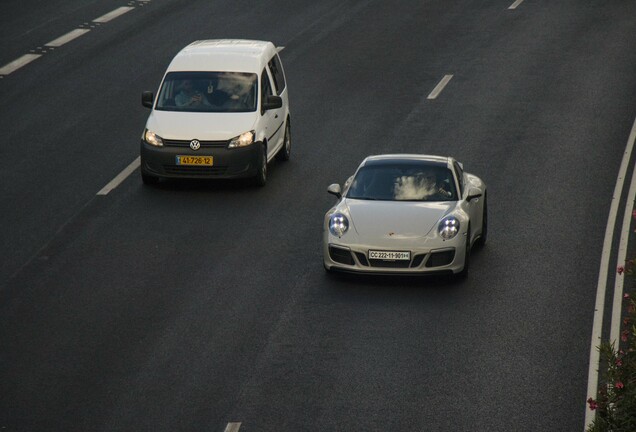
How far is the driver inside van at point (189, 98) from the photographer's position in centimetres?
2133

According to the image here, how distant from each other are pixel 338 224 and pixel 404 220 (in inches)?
31.9

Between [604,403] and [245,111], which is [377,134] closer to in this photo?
[245,111]

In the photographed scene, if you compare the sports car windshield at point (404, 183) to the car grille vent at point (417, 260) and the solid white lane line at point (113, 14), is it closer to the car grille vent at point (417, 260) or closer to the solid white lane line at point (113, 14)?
the car grille vent at point (417, 260)

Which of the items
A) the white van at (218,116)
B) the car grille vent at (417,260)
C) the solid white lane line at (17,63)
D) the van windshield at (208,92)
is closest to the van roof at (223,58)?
the white van at (218,116)

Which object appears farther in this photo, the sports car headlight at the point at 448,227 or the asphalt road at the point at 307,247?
the sports car headlight at the point at 448,227

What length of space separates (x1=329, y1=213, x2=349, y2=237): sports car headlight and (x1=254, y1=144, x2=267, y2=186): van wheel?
15.1ft

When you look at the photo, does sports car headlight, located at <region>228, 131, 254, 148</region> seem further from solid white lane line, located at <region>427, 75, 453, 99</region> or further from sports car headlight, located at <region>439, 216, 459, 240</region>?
solid white lane line, located at <region>427, 75, 453, 99</region>

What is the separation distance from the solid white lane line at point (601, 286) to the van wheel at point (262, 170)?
5.43 meters

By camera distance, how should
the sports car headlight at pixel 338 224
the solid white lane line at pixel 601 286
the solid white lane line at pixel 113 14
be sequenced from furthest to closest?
the solid white lane line at pixel 113 14, the sports car headlight at pixel 338 224, the solid white lane line at pixel 601 286

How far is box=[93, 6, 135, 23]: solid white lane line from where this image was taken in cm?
3453

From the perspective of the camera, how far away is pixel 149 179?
2075 centimetres

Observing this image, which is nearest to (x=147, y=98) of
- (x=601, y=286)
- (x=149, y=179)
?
(x=149, y=179)

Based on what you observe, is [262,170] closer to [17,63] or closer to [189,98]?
[189,98]

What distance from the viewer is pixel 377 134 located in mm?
23891
